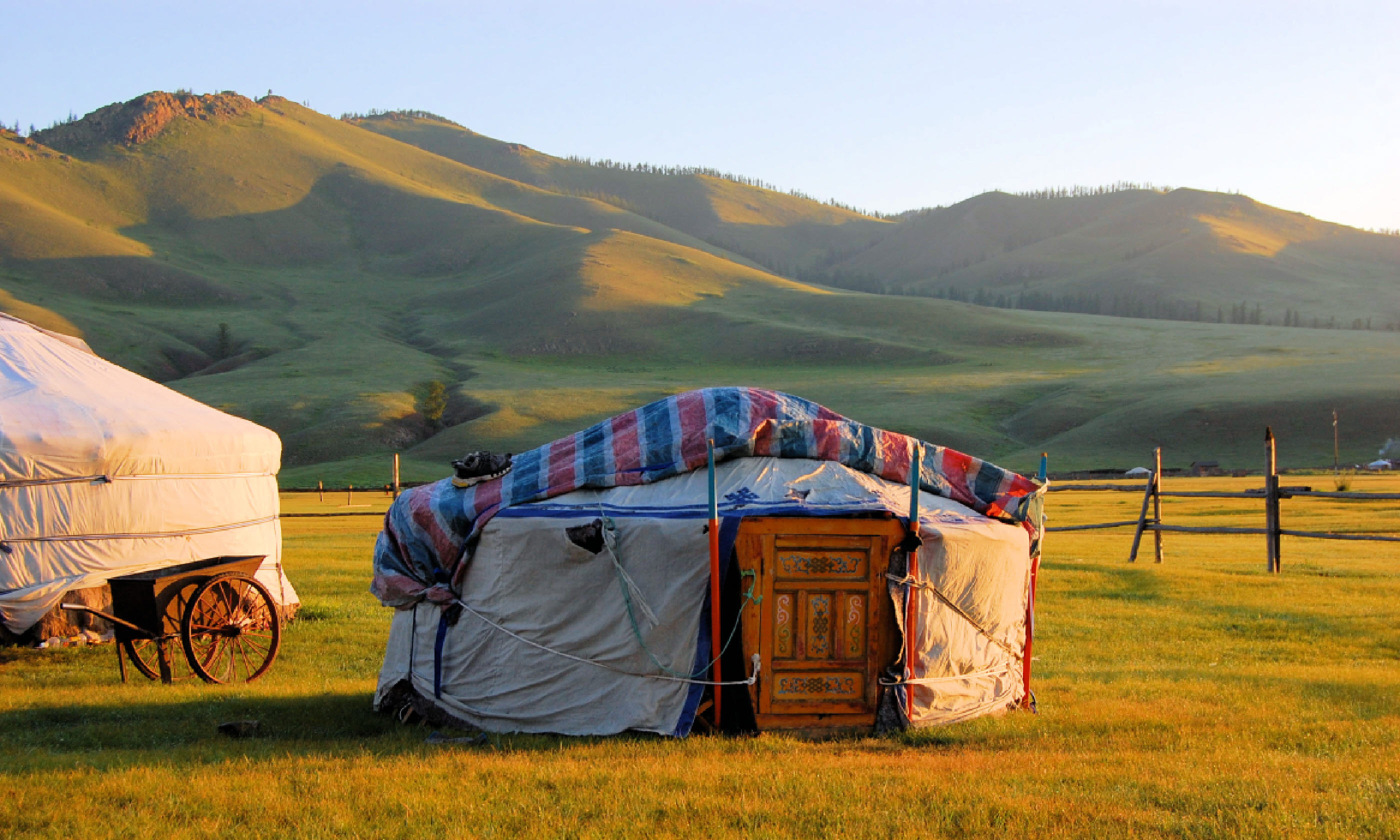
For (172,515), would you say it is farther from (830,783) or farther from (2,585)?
(830,783)

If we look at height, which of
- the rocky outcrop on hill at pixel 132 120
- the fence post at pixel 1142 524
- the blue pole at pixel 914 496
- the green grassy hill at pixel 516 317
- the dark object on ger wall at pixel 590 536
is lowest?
the fence post at pixel 1142 524

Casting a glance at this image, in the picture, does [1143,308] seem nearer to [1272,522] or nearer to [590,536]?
[1272,522]

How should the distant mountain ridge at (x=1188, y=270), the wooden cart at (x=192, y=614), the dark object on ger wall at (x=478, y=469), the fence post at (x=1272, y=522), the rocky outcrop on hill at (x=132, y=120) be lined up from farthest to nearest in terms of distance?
1. the rocky outcrop on hill at (x=132, y=120)
2. the distant mountain ridge at (x=1188, y=270)
3. the fence post at (x=1272, y=522)
4. the wooden cart at (x=192, y=614)
5. the dark object on ger wall at (x=478, y=469)

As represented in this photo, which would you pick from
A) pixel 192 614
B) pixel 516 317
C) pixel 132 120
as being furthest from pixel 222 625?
pixel 132 120

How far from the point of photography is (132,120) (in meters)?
155

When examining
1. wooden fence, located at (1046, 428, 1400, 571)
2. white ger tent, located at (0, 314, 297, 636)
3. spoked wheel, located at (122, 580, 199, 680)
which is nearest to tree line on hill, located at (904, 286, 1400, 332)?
wooden fence, located at (1046, 428, 1400, 571)

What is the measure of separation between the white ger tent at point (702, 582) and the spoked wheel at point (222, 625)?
1530 millimetres

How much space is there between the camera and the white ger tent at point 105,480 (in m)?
9.73

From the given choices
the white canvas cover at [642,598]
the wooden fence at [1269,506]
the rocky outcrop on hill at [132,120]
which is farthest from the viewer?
the rocky outcrop on hill at [132,120]

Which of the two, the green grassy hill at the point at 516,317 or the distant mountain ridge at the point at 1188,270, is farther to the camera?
the distant mountain ridge at the point at 1188,270

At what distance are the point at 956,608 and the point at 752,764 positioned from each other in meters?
1.96

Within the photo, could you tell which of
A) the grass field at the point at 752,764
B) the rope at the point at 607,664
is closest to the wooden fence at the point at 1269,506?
the grass field at the point at 752,764

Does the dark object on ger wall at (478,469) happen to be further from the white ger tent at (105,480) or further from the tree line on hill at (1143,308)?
the tree line on hill at (1143,308)

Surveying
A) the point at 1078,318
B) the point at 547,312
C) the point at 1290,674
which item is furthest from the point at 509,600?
the point at 1078,318
